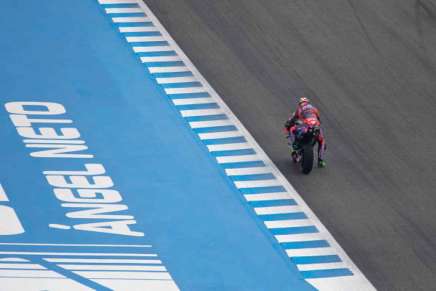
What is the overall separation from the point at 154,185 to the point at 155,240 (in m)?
2.01

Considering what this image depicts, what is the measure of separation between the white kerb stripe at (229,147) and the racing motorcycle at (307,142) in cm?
141

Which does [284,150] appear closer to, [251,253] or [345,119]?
[345,119]

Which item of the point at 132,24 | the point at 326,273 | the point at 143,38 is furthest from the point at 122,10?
the point at 326,273

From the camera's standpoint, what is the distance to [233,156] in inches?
903

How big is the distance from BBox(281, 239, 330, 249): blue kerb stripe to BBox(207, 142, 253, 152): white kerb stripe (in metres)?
3.74

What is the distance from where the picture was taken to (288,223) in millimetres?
20703

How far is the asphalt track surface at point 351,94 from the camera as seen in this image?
2052cm

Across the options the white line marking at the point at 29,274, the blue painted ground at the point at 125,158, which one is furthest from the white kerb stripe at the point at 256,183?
the white line marking at the point at 29,274

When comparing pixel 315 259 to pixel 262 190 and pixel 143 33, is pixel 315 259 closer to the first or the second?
pixel 262 190

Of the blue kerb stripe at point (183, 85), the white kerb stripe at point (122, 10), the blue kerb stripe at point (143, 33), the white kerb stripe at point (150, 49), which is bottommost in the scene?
the blue kerb stripe at point (183, 85)

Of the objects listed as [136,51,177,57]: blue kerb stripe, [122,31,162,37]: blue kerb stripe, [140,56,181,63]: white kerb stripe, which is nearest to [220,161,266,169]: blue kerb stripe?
[140,56,181,63]: white kerb stripe

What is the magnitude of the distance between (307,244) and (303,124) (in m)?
3.02

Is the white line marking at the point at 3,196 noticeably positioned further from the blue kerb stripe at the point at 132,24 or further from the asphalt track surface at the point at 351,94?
the blue kerb stripe at the point at 132,24

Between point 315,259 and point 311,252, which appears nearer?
point 315,259
